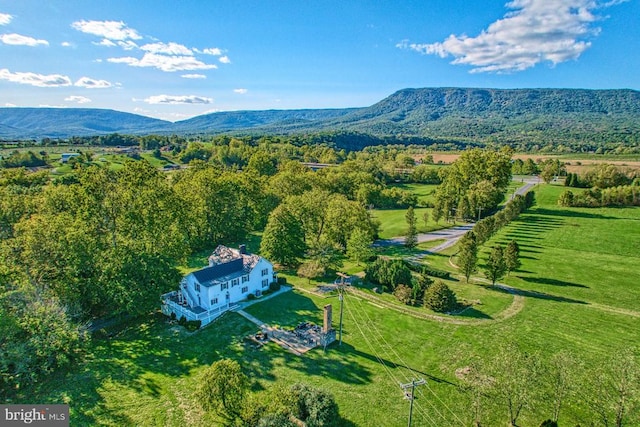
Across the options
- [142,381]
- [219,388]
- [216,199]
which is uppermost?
[216,199]

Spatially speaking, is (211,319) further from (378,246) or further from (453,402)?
(378,246)

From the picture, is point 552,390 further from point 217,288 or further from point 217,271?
point 217,271

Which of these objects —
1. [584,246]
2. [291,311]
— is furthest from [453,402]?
[584,246]

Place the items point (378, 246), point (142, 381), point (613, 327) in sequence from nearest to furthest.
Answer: point (142, 381) → point (613, 327) → point (378, 246)

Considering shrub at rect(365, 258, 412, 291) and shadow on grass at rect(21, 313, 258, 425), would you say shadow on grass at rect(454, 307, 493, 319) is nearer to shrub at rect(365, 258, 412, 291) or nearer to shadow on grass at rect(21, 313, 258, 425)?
shrub at rect(365, 258, 412, 291)

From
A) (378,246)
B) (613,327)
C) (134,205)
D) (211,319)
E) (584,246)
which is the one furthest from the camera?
(378,246)

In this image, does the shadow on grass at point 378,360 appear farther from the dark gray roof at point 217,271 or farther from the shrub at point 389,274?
the dark gray roof at point 217,271

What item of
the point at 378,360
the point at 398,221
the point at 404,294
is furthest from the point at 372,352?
the point at 398,221
